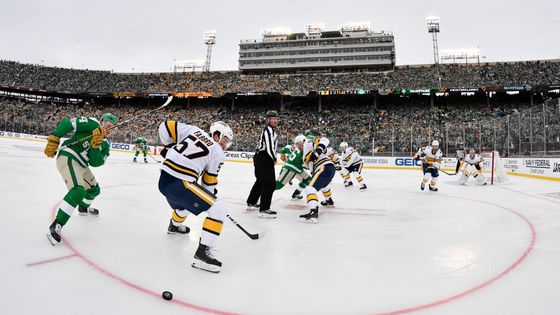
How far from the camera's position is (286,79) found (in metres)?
41.0

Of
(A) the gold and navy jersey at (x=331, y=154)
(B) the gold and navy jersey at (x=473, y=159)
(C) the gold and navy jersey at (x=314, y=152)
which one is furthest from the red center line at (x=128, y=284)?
(B) the gold and navy jersey at (x=473, y=159)

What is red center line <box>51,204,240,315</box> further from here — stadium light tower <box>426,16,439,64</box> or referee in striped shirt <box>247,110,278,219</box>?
stadium light tower <box>426,16,439,64</box>

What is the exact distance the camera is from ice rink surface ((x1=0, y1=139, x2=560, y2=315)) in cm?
216

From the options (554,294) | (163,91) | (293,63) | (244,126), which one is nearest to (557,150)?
(554,294)

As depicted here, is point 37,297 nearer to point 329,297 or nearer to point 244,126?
point 329,297

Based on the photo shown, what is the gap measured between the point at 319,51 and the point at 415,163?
4035 cm

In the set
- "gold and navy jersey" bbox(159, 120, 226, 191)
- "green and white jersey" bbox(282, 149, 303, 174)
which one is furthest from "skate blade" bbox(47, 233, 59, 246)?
"green and white jersey" bbox(282, 149, 303, 174)

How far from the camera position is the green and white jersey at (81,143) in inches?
142

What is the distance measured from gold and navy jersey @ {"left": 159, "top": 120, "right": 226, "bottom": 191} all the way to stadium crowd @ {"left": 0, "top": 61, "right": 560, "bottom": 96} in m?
32.4

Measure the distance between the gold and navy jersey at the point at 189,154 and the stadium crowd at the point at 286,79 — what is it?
3240 cm

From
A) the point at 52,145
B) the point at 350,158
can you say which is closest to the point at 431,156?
the point at 350,158

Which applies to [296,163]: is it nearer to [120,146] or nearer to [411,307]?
[411,307]

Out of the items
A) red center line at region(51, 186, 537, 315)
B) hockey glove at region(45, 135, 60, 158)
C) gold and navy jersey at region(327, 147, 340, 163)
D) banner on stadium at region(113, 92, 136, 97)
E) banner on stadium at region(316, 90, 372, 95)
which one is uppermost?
banner on stadium at region(113, 92, 136, 97)

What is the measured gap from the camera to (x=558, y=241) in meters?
3.77
